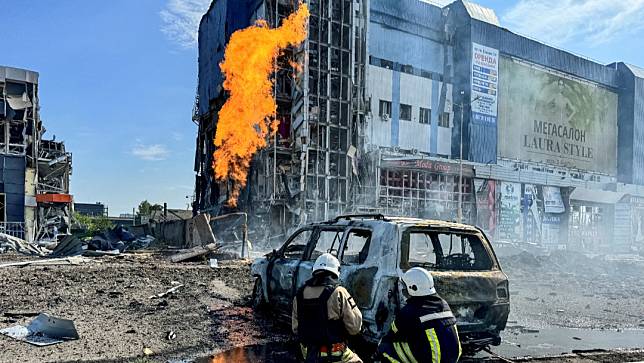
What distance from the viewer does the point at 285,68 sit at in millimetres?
22703

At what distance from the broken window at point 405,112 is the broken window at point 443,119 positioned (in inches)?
121

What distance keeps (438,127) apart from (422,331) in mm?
32537

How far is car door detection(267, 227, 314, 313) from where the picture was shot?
700 cm

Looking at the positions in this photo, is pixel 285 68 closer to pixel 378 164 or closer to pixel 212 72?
pixel 212 72

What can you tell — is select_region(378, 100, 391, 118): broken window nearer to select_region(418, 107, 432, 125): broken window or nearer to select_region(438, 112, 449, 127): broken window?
select_region(418, 107, 432, 125): broken window

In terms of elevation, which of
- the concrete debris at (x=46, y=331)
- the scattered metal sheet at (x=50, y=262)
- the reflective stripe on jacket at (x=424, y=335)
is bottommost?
the scattered metal sheet at (x=50, y=262)

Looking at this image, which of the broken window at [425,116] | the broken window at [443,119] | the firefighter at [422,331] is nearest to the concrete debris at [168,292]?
the firefighter at [422,331]

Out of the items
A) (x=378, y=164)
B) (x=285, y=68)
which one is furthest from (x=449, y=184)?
(x=285, y=68)

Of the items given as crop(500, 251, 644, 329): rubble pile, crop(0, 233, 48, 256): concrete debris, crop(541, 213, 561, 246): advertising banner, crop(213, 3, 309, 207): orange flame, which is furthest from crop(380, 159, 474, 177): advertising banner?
crop(0, 233, 48, 256): concrete debris

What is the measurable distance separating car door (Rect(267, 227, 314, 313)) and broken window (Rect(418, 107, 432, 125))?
27.2 metres

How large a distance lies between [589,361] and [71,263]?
13.3m

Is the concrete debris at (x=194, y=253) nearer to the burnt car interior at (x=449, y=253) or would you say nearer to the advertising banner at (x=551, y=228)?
the burnt car interior at (x=449, y=253)

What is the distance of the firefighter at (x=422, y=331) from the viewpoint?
321 centimetres

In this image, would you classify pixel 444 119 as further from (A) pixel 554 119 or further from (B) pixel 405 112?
(A) pixel 554 119
